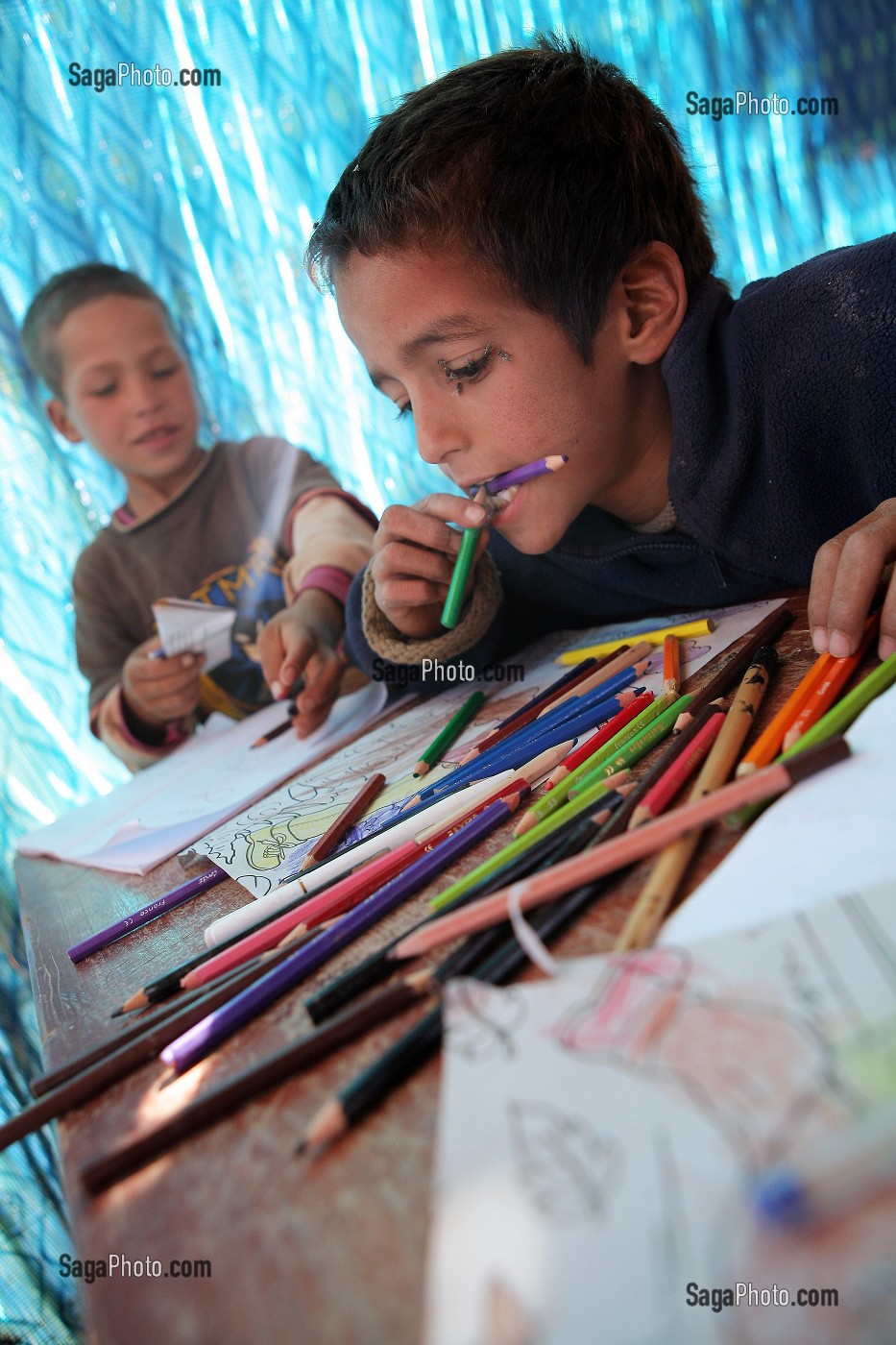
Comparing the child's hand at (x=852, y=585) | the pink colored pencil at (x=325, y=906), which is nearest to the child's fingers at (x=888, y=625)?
the child's hand at (x=852, y=585)

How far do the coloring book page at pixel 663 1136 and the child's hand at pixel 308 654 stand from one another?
61cm

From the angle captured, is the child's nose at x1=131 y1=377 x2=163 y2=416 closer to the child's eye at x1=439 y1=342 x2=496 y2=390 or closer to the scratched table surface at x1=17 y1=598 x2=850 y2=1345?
the child's eye at x1=439 y1=342 x2=496 y2=390

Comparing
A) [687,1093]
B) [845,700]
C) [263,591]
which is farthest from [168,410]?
[687,1093]

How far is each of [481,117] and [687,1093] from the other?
2.26ft

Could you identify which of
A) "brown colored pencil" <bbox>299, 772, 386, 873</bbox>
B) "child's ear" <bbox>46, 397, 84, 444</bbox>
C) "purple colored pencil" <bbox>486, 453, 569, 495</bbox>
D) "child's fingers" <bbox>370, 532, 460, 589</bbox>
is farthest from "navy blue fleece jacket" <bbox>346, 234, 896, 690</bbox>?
"child's ear" <bbox>46, 397, 84, 444</bbox>

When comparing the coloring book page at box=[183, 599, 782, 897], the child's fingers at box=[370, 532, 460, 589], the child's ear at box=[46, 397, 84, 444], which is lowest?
the coloring book page at box=[183, 599, 782, 897]

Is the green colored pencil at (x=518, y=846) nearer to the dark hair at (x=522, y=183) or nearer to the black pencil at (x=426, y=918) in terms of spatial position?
the black pencil at (x=426, y=918)

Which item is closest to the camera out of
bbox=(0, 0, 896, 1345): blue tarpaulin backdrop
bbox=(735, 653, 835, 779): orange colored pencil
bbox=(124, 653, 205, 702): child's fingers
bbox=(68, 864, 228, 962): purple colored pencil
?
bbox=(735, 653, 835, 779): orange colored pencil

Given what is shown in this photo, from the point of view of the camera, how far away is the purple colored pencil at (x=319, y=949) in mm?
324

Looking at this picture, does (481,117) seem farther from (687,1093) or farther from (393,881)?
(687,1093)

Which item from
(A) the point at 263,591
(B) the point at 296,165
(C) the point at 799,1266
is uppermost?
(B) the point at 296,165

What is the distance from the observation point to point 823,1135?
0.65ft

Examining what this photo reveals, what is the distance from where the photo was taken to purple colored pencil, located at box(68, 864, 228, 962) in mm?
492

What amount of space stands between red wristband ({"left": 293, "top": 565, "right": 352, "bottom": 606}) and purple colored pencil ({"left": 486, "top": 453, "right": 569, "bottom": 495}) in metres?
0.35
